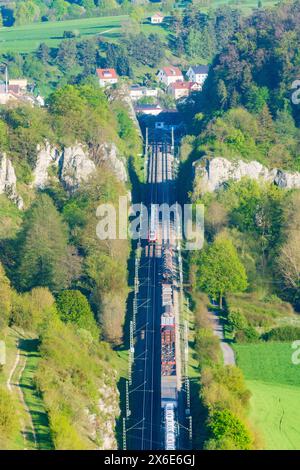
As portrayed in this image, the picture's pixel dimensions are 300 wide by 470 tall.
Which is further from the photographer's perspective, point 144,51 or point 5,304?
point 144,51

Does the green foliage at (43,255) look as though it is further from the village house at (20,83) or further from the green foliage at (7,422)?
the village house at (20,83)

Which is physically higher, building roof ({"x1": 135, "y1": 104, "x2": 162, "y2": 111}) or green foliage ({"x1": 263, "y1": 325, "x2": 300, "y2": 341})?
building roof ({"x1": 135, "y1": 104, "x2": 162, "y2": 111})

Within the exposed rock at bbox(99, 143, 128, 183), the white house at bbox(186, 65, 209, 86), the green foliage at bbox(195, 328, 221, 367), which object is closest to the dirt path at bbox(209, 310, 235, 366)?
the green foliage at bbox(195, 328, 221, 367)

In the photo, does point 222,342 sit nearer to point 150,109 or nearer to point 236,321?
point 236,321

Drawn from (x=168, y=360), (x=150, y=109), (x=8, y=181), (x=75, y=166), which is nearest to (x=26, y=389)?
(x=168, y=360)

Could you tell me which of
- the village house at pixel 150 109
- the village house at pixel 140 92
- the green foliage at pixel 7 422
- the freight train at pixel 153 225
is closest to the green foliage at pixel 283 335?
the freight train at pixel 153 225

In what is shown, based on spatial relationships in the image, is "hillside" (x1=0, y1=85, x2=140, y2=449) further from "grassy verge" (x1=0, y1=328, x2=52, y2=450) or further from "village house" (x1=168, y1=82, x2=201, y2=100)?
"village house" (x1=168, y1=82, x2=201, y2=100)
